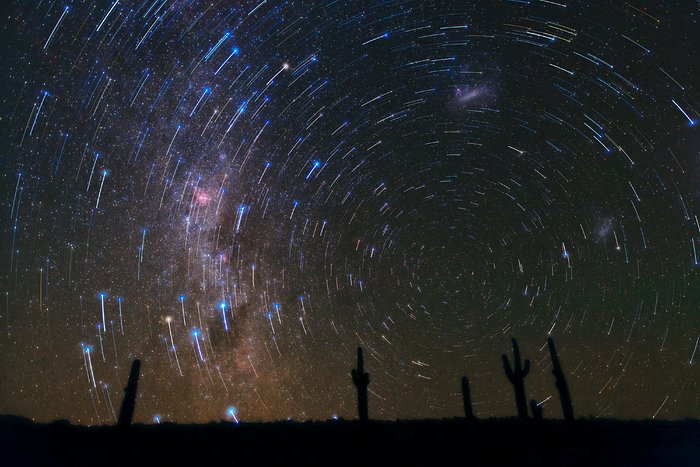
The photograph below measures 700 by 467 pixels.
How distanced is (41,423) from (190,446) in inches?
228

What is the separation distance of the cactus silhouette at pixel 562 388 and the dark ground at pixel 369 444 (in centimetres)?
34

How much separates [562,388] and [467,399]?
3019mm

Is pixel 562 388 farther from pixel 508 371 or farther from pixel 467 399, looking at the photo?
pixel 467 399

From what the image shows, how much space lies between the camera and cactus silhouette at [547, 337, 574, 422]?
14.1 metres

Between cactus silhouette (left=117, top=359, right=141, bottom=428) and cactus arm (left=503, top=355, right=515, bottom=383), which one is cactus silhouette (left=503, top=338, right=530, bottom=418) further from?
cactus silhouette (left=117, top=359, right=141, bottom=428)

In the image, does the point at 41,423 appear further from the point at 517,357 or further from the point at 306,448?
the point at 517,357

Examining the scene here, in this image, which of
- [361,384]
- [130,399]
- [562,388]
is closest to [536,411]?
[562,388]

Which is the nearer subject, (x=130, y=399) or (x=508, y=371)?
(x=130, y=399)

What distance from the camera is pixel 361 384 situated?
50.1 ft

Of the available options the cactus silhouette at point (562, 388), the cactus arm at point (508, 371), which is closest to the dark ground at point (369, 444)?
the cactus silhouette at point (562, 388)

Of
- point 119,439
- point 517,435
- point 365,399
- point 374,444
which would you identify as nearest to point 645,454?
point 517,435

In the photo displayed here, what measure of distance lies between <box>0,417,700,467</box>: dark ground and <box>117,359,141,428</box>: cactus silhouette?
1.13 feet

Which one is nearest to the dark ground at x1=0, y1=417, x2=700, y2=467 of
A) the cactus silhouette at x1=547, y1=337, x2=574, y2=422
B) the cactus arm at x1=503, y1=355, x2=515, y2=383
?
the cactus silhouette at x1=547, y1=337, x2=574, y2=422

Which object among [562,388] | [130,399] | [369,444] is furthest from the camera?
[562,388]
